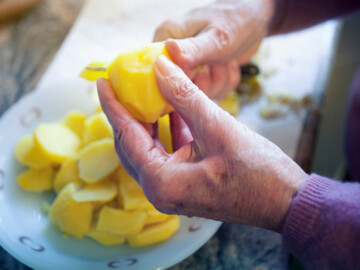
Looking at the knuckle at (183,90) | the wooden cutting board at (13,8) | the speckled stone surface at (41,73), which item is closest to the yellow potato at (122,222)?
the speckled stone surface at (41,73)

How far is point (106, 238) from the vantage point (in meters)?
0.70

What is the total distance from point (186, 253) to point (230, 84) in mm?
490

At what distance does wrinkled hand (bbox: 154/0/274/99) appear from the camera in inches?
27.9

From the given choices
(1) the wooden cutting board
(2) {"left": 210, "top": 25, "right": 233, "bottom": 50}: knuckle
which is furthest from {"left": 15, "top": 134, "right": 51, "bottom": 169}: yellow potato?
(1) the wooden cutting board

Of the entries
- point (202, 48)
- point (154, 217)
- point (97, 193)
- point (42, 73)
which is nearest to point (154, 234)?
point (154, 217)

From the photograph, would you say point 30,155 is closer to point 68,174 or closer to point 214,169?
point 68,174

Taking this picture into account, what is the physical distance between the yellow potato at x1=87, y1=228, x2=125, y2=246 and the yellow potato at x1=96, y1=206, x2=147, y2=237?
16 millimetres

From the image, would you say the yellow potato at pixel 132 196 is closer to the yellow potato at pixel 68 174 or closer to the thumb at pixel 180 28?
the yellow potato at pixel 68 174

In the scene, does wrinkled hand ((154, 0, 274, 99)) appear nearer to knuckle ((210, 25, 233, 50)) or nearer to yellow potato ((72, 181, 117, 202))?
knuckle ((210, 25, 233, 50))

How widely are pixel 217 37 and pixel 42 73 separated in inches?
25.0

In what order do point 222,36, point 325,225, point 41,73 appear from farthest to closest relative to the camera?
point 41,73, point 222,36, point 325,225

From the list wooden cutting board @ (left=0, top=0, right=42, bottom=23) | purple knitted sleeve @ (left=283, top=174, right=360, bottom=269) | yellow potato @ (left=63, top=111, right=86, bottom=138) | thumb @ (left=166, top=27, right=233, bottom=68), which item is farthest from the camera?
wooden cutting board @ (left=0, top=0, right=42, bottom=23)

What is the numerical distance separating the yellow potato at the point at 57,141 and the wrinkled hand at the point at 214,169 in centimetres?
27

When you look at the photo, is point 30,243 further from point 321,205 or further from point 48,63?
point 48,63
